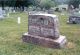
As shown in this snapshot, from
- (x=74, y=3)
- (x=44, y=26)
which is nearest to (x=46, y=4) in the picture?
(x=74, y=3)

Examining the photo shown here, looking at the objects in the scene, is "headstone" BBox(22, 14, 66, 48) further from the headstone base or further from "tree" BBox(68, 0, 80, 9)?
"tree" BBox(68, 0, 80, 9)

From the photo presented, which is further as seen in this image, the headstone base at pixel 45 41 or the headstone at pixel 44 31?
the headstone at pixel 44 31

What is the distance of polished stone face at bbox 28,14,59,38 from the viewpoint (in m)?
10.4

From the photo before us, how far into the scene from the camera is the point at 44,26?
10.6 meters

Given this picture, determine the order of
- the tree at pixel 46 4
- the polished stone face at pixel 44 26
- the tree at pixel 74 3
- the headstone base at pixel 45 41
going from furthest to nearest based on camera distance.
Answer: the tree at pixel 46 4
the tree at pixel 74 3
the polished stone face at pixel 44 26
the headstone base at pixel 45 41

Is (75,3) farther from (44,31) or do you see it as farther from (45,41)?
(45,41)

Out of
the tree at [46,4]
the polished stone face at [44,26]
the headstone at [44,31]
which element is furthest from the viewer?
the tree at [46,4]

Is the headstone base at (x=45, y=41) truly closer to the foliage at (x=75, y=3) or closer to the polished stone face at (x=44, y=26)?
the polished stone face at (x=44, y=26)

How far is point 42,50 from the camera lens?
31.7 ft

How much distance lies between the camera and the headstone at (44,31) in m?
10.2

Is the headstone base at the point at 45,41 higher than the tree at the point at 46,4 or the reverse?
higher

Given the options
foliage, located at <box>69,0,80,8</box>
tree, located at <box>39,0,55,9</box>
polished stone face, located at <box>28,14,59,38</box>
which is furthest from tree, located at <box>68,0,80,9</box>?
polished stone face, located at <box>28,14,59,38</box>

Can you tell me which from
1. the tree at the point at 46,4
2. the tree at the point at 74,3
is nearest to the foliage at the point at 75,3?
the tree at the point at 74,3

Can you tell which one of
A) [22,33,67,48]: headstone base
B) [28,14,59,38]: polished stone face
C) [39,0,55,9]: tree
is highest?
[28,14,59,38]: polished stone face
